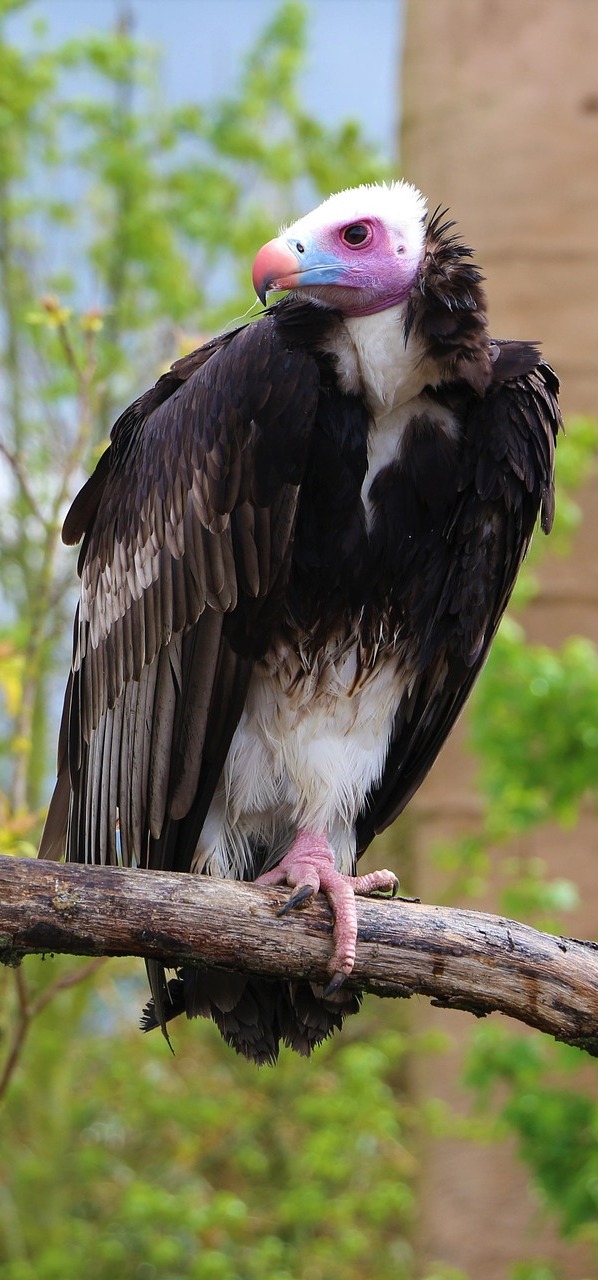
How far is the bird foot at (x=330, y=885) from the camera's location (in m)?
3.11

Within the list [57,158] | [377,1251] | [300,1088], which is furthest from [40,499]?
[377,1251]

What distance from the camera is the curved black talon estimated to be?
3.11 m

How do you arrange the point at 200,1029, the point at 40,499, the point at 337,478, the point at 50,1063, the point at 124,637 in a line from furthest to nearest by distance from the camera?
the point at 200,1029, the point at 50,1063, the point at 40,499, the point at 124,637, the point at 337,478

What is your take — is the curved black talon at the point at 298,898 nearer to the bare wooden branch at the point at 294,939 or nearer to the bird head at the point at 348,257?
the bare wooden branch at the point at 294,939

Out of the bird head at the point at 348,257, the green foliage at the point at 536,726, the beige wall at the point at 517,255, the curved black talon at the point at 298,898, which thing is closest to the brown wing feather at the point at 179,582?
the bird head at the point at 348,257

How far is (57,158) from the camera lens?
916cm

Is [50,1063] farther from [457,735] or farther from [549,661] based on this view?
[549,661]

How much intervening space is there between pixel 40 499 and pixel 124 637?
4.13m

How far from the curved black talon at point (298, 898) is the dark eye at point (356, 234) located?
149cm

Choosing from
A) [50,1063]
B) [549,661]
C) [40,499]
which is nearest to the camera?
[549,661]

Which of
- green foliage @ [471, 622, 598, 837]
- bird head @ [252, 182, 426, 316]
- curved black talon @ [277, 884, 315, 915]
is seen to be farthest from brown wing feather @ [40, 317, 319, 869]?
green foliage @ [471, 622, 598, 837]

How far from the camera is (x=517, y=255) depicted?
8.84 m

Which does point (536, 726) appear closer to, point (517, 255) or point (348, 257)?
Answer: point (348, 257)

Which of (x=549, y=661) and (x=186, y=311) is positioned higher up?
(x=186, y=311)
